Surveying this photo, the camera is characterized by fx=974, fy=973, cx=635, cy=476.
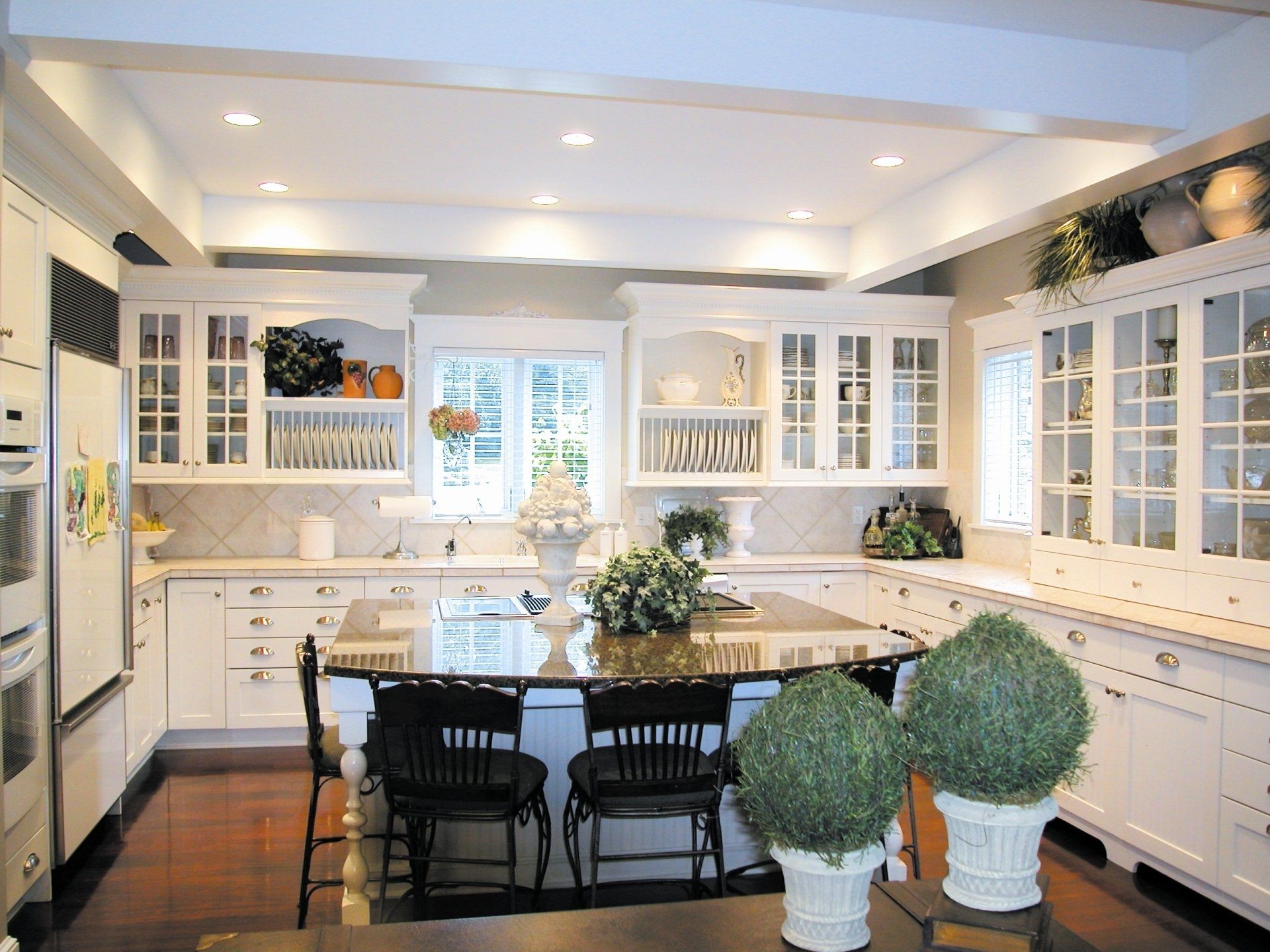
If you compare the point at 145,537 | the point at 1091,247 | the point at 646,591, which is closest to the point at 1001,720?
the point at 646,591

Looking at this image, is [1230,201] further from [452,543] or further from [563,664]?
[452,543]

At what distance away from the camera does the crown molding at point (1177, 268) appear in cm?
326

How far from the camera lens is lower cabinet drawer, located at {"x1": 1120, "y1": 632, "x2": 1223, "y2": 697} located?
3172 millimetres

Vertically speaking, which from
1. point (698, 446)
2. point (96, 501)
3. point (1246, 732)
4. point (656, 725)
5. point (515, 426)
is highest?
point (515, 426)

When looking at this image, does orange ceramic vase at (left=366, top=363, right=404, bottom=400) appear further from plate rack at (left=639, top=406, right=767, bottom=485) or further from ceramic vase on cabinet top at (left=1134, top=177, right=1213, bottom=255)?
ceramic vase on cabinet top at (left=1134, top=177, right=1213, bottom=255)

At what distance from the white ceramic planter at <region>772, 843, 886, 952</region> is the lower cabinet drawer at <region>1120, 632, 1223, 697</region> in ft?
8.21

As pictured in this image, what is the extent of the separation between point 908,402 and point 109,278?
4277mm

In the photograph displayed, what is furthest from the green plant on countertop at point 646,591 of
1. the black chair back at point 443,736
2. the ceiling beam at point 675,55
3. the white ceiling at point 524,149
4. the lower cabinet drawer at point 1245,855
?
the lower cabinet drawer at point 1245,855

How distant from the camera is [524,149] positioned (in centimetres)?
406

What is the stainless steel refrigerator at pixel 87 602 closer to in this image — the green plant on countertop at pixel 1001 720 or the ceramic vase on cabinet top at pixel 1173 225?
the green plant on countertop at pixel 1001 720

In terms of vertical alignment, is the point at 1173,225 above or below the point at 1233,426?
above

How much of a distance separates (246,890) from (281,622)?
6.33 feet

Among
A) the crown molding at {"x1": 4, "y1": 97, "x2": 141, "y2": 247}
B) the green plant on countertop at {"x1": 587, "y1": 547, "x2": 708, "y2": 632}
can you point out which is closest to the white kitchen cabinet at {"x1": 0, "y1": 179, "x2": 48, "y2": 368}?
the crown molding at {"x1": 4, "y1": 97, "x2": 141, "y2": 247}

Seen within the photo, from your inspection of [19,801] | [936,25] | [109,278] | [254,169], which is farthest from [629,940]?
[254,169]
